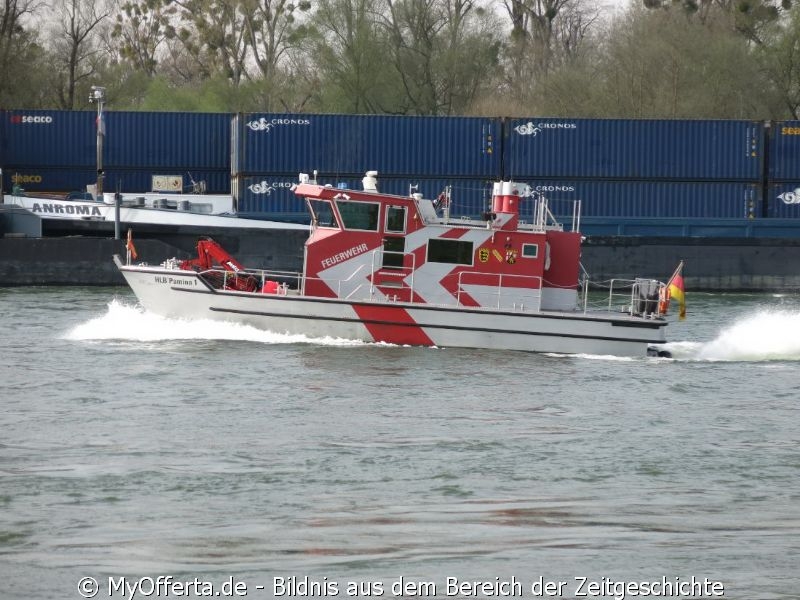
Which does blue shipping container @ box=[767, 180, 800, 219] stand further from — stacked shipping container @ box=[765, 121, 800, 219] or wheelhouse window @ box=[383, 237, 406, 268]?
wheelhouse window @ box=[383, 237, 406, 268]

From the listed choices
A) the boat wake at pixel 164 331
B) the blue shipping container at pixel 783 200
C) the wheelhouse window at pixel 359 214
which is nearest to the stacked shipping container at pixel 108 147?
the blue shipping container at pixel 783 200

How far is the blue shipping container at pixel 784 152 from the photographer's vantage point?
3772 cm

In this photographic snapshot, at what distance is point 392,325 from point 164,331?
393cm

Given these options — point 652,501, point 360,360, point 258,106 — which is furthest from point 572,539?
point 258,106

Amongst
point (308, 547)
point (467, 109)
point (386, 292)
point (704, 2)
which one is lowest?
point (308, 547)

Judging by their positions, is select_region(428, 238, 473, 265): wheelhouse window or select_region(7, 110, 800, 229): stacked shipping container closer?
select_region(428, 238, 473, 265): wheelhouse window

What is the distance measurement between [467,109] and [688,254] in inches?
881

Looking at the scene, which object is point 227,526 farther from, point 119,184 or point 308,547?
point 119,184

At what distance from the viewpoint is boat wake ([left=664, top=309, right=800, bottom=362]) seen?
2205 centimetres

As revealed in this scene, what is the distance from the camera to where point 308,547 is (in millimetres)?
10805

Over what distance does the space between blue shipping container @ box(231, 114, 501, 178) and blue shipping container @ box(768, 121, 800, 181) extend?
7.90 meters

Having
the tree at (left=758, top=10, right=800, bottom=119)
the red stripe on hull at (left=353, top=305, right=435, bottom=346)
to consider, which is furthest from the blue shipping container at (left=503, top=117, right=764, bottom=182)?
the red stripe on hull at (left=353, top=305, right=435, bottom=346)

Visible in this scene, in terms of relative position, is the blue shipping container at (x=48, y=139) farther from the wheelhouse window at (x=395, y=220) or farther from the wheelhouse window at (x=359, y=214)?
the wheelhouse window at (x=395, y=220)

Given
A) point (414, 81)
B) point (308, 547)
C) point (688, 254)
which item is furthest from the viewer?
point (414, 81)
